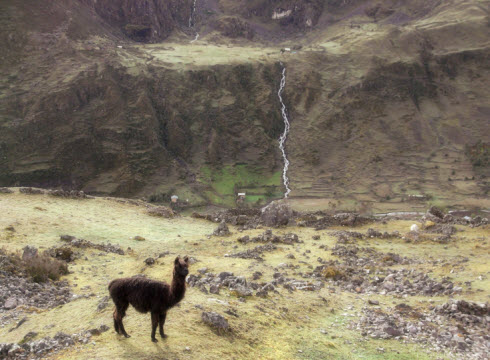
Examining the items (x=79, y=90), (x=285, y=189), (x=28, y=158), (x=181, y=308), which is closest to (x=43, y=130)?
(x=28, y=158)

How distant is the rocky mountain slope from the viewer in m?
53.7

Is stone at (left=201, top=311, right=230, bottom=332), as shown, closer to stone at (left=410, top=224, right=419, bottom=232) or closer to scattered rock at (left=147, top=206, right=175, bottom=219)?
stone at (left=410, top=224, right=419, bottom=232)

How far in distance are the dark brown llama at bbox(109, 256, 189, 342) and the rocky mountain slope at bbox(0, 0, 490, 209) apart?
4426cm

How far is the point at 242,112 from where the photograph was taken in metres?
68.1

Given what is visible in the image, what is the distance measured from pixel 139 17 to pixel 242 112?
152 feet

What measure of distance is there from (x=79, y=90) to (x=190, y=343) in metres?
60.0

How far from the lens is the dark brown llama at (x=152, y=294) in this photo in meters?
7.24

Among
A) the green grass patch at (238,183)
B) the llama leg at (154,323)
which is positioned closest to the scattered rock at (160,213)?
the green grass patch at (238,183)

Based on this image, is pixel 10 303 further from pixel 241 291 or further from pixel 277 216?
pixel 277 216

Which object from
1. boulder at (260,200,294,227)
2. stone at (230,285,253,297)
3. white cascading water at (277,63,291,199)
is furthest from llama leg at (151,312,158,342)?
white cascading water at (277,63,291,199)

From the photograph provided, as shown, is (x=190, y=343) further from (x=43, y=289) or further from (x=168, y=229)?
(x=168, y=229)

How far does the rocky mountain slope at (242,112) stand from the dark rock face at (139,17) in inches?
115

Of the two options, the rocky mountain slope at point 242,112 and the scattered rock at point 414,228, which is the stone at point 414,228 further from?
the rocky mountain slope at point 242,112

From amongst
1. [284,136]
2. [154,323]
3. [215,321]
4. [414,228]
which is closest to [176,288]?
[154,323]
